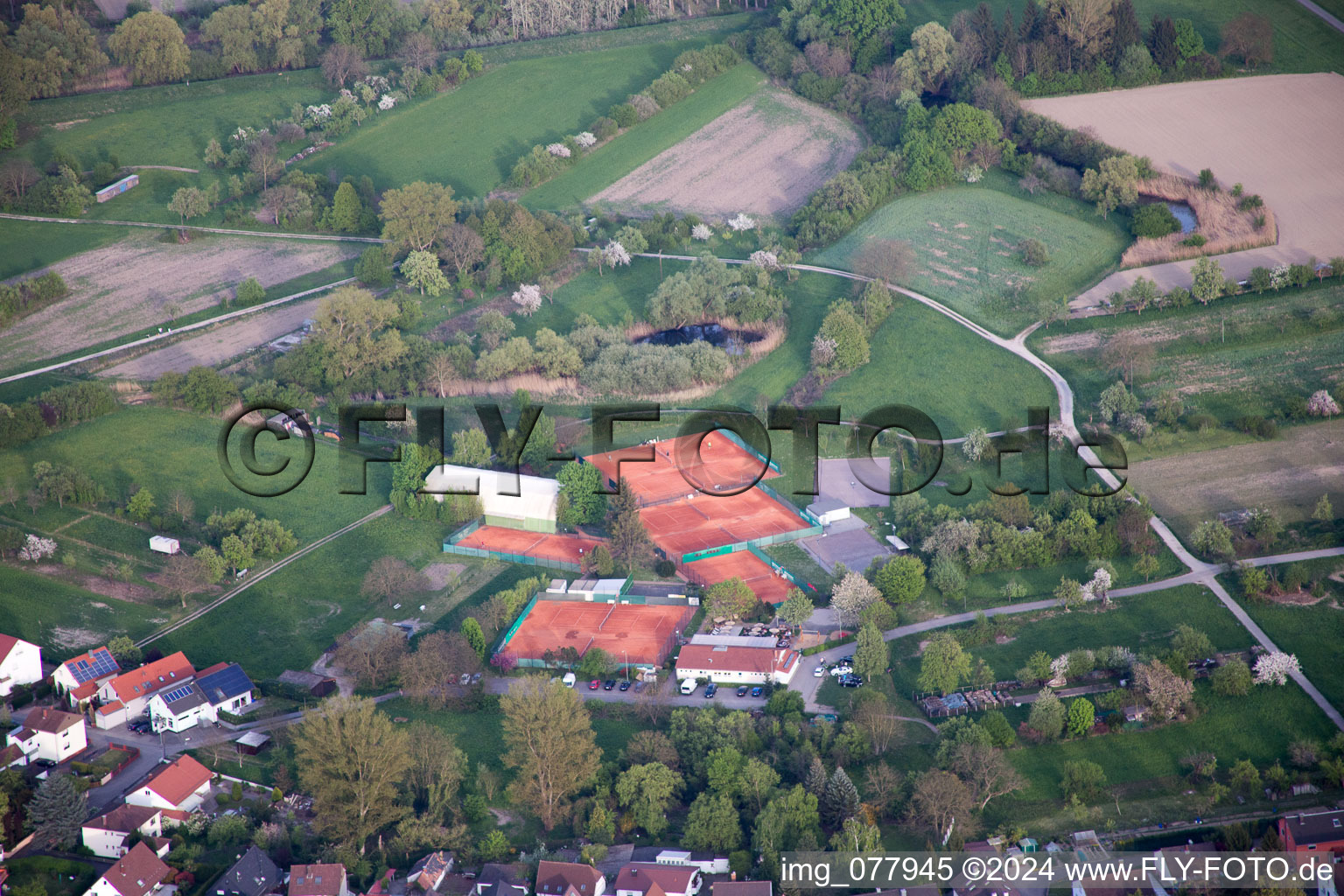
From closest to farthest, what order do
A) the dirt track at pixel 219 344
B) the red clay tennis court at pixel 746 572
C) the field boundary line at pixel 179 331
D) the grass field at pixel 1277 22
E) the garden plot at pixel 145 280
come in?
the red clay tennis court at pixel 746 572, the field boundary line at pixel 179 331, the dirt track at pixel 219 344, the garden plot at pixel 145 280, the grass field at pixel 1277 22

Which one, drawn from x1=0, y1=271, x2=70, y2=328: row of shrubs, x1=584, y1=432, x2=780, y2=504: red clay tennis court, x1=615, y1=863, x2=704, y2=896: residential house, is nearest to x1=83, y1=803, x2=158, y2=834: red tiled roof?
x1=615, y1=863, x2=704, y2=896: residential house

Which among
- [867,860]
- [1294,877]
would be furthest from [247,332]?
[1294,877]

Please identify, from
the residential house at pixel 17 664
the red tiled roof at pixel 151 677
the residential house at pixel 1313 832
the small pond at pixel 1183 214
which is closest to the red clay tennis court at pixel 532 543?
the red tiled roof at pixel 151 677

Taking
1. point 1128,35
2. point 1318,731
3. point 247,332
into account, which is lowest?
point 1318,731

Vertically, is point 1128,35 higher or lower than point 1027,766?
higher

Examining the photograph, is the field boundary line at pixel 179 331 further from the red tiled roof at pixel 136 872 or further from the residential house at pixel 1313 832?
the residential house at pixel 1313 832

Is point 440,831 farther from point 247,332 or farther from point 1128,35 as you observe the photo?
point 1128,35
